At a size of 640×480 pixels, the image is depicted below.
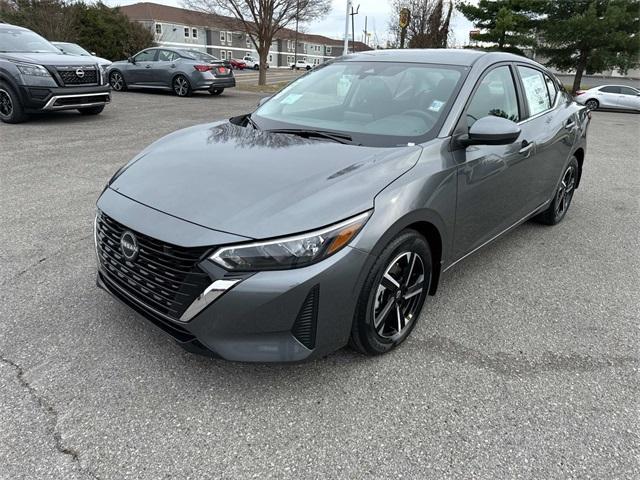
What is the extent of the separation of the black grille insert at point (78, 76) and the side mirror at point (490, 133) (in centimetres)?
845

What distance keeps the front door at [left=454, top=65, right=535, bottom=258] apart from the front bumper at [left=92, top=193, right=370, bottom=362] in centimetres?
107

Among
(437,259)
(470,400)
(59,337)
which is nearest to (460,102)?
(437,259)

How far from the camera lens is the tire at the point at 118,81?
1633cm

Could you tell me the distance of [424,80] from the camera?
10.6 ft

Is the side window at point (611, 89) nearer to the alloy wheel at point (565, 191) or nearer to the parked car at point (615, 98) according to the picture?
the parked car at point (615, 98)

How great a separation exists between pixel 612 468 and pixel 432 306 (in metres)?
1.41

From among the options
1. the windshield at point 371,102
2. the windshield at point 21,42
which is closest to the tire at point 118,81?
the windshield at point 21,42

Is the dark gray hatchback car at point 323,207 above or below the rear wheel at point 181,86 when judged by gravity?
below

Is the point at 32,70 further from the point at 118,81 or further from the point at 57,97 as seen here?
the point at 118,81

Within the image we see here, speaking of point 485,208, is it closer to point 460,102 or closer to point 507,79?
point 460,102

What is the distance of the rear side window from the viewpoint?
3898mm

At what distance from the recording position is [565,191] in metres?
4.98

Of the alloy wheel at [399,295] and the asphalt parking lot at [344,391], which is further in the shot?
the alloy wheel at [399,295]

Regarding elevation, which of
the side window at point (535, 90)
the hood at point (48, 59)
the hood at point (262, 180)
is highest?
the hood at point (48, 59)
